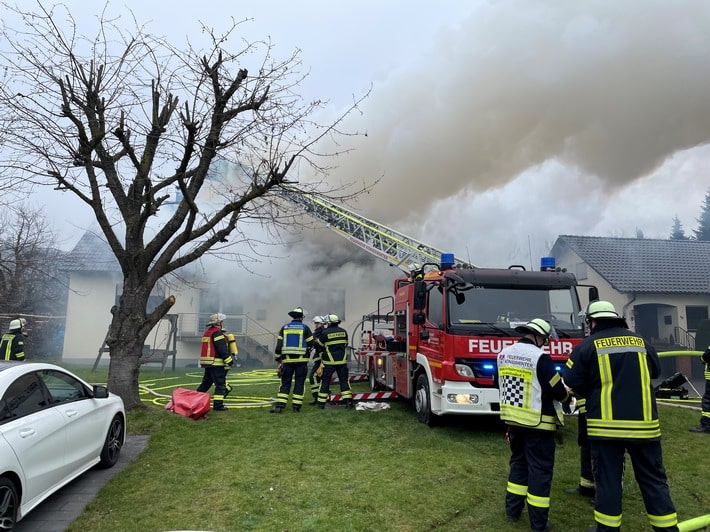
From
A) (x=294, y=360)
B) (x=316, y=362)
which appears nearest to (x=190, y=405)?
(x=294, y=360)

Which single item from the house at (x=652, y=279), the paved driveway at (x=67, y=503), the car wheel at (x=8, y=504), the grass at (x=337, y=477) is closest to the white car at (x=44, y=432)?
the car wheel at (x=8, y=504)

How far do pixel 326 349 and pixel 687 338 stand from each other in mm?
14935

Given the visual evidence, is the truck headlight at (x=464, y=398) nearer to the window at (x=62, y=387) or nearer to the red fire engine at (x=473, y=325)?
the red fire engine at (x=473, y=325)

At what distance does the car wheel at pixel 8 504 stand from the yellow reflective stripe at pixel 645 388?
406 cm

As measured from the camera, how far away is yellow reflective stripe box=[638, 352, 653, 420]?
3027mm

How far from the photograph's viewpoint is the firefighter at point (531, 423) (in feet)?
11.2

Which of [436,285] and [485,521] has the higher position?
[436,285]

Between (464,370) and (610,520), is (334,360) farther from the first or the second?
(610,520)

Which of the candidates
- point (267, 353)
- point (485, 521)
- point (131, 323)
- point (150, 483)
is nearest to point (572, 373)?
point (485, 521)

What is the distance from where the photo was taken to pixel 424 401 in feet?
21.7

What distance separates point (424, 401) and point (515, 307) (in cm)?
181

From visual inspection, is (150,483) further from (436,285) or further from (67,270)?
(67,270)

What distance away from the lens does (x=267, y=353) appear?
19047 mm

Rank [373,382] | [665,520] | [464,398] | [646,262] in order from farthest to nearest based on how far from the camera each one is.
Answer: [646,262]
[373,382]
[464,398]
[665,520]
